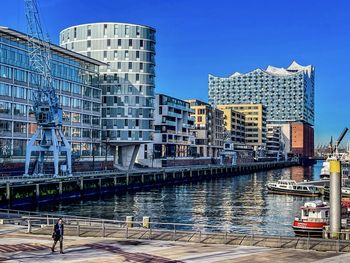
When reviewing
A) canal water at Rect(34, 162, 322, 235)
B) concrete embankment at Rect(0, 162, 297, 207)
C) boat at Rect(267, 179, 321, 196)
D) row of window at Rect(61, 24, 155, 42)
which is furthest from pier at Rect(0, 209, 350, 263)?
row of window at Rect(61, 24, 155, 42)

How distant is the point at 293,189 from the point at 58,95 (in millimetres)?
63985

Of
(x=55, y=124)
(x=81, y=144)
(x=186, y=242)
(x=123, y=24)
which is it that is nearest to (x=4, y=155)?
(x=55, y=124)

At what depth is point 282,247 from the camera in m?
39.9

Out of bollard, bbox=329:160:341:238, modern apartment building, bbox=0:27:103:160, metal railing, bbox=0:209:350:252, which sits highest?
modern apartment building, bbox=0:27:103:160

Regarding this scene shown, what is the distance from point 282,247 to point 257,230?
31.8 m

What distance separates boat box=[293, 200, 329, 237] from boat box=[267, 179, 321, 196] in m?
57.0

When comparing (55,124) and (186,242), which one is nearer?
(186,242)

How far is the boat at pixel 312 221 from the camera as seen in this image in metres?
65.1

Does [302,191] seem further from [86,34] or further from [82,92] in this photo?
[86,34]

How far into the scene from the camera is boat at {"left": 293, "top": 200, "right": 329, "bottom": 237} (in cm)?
6506

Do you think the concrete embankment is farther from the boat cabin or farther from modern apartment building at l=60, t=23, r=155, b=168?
the boat cabin

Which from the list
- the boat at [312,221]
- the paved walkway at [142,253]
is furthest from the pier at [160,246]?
the boat at [312,221]

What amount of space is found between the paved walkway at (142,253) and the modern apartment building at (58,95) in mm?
84611

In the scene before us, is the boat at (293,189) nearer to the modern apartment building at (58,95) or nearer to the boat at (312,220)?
the modern apartment building at (58,95)
